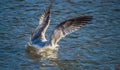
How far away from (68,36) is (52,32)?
50.7 inches

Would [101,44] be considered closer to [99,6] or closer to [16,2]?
[99,6]

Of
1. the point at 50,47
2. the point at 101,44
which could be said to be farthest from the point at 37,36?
the point at 101,44

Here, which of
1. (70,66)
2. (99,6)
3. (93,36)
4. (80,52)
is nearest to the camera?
(70,66)

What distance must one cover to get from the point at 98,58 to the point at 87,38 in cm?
146

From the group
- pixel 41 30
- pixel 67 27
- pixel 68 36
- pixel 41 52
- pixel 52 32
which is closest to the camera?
pixel 67 27

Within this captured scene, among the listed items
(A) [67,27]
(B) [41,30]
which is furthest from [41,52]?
(A) [67,27]

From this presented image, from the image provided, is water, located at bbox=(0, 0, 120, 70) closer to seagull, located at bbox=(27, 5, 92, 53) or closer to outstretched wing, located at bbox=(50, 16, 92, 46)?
seagull, located at bbox=(27, 5, 92, 53)

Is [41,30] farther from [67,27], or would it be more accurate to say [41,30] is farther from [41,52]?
[67,27]

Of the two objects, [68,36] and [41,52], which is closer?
[41,52]

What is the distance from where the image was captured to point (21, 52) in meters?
14.4

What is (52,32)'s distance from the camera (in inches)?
564

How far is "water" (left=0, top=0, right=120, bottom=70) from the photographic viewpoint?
13461mm

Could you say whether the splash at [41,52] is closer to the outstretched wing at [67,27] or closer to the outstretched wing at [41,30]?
the outstretched wing at [41,30]

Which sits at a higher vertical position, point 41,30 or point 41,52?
point 41,30
